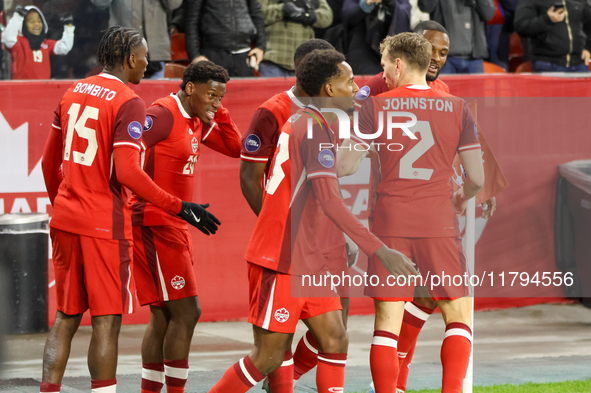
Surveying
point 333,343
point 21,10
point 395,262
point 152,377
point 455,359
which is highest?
point 21,10

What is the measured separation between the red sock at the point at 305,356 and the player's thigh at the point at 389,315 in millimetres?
673

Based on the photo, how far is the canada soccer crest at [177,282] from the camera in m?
4.43

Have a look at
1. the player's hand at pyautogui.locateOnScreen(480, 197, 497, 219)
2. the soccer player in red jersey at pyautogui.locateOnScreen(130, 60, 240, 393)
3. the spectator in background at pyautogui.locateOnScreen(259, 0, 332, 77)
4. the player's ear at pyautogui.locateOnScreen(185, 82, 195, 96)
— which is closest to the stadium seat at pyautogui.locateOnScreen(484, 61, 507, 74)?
the spectator in background at pyautogui.locateOnScreen(259, 0, 332, 77)

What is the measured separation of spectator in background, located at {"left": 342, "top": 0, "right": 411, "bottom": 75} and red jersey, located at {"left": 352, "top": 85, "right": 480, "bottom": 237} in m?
4.12

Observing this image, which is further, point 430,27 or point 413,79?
point 430,27

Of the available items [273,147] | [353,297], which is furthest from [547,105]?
[273,147]

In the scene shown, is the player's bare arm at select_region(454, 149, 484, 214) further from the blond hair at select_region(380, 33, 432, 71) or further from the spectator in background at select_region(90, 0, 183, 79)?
the spectator in background at select_region(90, 0, 183, 79)

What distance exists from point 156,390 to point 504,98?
4.82 meters

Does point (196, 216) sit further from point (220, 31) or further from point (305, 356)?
point (220, 31)

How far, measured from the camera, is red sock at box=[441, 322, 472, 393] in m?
3.99

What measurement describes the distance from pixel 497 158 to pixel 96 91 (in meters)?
4.80

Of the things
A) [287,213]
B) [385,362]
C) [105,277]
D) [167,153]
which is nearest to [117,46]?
[167,153]

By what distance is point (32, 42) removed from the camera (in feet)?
23.5

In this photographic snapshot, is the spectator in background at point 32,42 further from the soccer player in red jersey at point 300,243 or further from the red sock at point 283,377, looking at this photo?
the red sock at point 283,377
